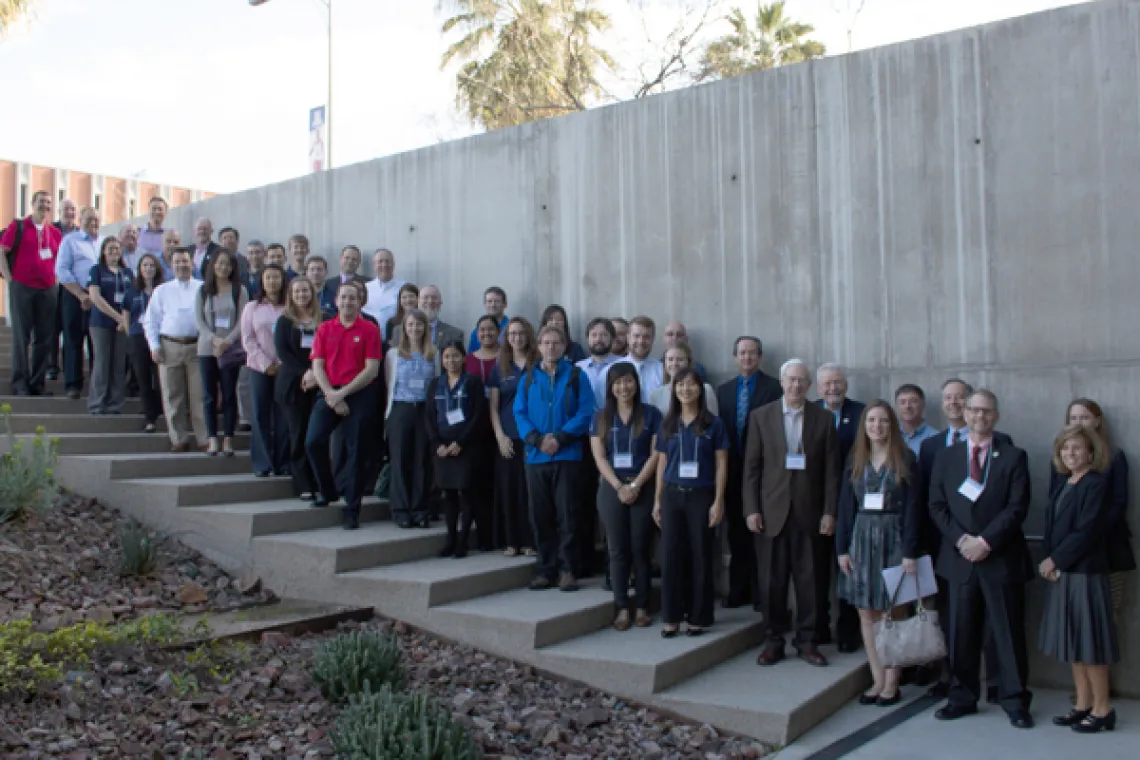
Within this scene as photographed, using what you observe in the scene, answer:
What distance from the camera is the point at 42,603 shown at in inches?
221

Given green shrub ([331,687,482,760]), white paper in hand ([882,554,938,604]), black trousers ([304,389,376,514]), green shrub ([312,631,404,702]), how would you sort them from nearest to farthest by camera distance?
green shrub ([331,687,482,760])
green shrub ([312,631,404,702])
white paper in hand ([882,554,938,604])
black trousers ([304,389,376,514])

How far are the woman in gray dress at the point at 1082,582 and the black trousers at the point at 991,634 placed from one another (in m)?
0.16

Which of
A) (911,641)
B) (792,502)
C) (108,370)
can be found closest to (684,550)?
(792,502)

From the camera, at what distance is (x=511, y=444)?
689 cm

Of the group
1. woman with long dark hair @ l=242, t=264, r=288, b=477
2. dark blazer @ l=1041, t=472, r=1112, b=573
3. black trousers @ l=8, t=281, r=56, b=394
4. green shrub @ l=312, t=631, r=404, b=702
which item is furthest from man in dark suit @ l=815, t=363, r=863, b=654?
black trousers @ l=8, t=281, r=56, b=394

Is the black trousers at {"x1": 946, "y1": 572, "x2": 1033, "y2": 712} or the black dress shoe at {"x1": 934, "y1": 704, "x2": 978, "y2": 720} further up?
the black trousers at {"x1": 946, "y1": 572, "x2": 1033, "y2": 712}

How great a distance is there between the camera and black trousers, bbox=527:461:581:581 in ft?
21.2

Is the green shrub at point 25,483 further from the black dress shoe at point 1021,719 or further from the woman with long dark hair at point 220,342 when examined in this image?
the black dress shoe at point 1021,719

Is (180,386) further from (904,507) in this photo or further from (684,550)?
(904,507)

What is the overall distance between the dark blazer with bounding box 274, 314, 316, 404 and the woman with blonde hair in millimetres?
703

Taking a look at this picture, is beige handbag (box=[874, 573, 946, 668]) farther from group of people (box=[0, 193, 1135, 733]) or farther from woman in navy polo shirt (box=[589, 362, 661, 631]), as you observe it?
woman in navy polo shirt (box=[589, 362, 661, 631])

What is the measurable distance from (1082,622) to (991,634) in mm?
498

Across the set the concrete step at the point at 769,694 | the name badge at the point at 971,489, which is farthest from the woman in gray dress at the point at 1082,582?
the concrete step at the point at 769,694

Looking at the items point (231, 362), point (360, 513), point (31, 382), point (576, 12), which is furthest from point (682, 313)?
point (576, 12)
